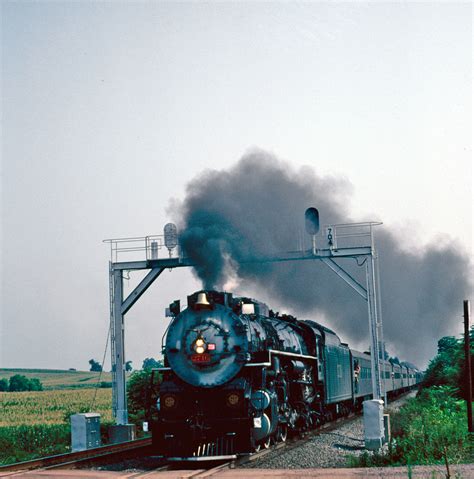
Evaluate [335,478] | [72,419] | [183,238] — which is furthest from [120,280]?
[335,478]

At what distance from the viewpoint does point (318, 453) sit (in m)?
15.2

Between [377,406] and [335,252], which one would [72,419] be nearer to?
[377,406]

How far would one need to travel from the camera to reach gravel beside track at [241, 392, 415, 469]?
13.8 meters

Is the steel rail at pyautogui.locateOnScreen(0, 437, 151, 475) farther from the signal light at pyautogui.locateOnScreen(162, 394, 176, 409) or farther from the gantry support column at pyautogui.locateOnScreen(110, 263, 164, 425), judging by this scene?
the gantry support column at pyautogui.locateOnScreen(110, 263, 164, 425)

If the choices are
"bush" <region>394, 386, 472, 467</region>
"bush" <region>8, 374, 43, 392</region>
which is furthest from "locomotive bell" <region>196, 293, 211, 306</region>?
"bush" <region>8, 374, 43, 392</region>

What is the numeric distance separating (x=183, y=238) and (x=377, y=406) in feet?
22.4

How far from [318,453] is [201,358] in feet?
10.3

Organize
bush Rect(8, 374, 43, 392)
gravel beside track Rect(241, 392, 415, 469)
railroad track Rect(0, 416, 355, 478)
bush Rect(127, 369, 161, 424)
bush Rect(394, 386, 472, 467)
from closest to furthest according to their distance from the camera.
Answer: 1. bush Rect(394, 386, 472, 467)
2. railroad track Rect(0, 416, 355, 478)
3. gravel beside track Rect(241, 392, 415, 469)
4. bush Rect(127, 369, 161, 424)
5. bush Rect(8, 374, 43, 392)

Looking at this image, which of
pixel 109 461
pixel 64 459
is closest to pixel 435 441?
pixel 109 461

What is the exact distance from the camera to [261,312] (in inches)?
684

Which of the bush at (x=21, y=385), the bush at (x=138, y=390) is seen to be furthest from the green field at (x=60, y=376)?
the bush at (x=138, y=390)

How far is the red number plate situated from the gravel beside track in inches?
86.4

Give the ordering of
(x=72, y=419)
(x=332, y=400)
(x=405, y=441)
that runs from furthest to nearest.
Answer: (x=332, y=400) < (x=72, y=419) < (x=405, y=441)

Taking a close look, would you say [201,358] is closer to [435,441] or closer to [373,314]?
[435,441]
